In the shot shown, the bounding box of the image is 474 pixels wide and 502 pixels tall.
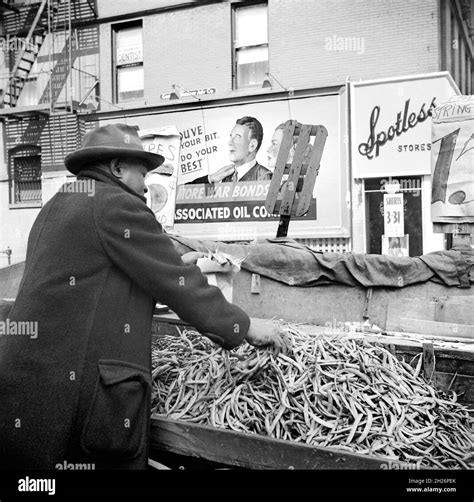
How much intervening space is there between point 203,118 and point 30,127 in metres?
6.11

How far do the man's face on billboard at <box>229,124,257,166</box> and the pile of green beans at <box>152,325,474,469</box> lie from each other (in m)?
11.9

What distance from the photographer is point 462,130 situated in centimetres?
698

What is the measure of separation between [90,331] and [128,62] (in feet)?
52.3

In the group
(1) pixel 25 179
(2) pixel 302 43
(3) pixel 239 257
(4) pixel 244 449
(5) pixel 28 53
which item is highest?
(5) pixel 28 53

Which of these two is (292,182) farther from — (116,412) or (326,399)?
(116,412)

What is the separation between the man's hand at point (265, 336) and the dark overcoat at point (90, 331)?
0.28 m

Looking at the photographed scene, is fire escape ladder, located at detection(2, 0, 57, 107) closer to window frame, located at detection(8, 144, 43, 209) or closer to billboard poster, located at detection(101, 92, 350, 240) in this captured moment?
window frame, located at detection(8, 144, 43, 209)

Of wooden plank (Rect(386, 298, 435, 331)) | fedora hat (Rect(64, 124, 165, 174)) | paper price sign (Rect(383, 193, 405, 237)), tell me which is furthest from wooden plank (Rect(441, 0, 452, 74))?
fedora hat (Rect(64, 124, 165, 174))

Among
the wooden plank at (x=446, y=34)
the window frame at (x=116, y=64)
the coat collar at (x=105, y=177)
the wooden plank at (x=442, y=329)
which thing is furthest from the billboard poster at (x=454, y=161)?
the window frame at (x=116, y=64)

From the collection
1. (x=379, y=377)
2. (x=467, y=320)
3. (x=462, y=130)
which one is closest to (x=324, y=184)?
(x=462, y=130)

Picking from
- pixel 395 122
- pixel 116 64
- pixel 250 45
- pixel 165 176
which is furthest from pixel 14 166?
pixel 395 122

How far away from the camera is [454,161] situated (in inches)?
280

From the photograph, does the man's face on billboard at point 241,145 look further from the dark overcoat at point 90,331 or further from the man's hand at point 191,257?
the dark overcoat at point 90,331

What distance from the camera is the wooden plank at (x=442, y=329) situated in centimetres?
479
